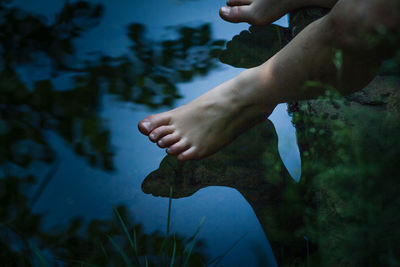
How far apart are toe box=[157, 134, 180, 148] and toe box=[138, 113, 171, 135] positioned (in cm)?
6

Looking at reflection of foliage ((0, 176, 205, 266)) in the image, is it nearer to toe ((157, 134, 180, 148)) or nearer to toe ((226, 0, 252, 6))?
toe ((157, 134, 180, 148))

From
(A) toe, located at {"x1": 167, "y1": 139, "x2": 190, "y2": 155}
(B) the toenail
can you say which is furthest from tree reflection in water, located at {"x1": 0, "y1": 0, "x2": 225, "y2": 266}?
(A) toe, located at {"x1": 167, "y1": 139, "x2": 190, "y2": 155}

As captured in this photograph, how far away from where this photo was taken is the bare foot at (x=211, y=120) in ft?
4.54

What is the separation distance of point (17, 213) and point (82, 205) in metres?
0.20

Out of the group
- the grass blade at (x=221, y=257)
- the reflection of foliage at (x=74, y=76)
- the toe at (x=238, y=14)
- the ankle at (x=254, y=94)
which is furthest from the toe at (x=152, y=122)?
the toe at (x=238, y=14)

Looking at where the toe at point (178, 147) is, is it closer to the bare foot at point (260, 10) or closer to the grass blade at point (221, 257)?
the grass blade at point (221, 257)

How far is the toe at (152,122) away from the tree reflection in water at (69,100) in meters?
0.10

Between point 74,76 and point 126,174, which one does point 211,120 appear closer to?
point 126,174

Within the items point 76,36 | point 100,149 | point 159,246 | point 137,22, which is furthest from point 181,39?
point 159,246

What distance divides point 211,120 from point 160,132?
223 millimetres

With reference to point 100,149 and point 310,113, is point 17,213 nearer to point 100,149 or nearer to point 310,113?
point 100,149

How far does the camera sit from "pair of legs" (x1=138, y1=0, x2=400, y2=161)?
0.90 m

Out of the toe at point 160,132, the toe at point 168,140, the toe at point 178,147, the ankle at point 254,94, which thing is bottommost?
the toe at point 178,147

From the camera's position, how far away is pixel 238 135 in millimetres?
1427
